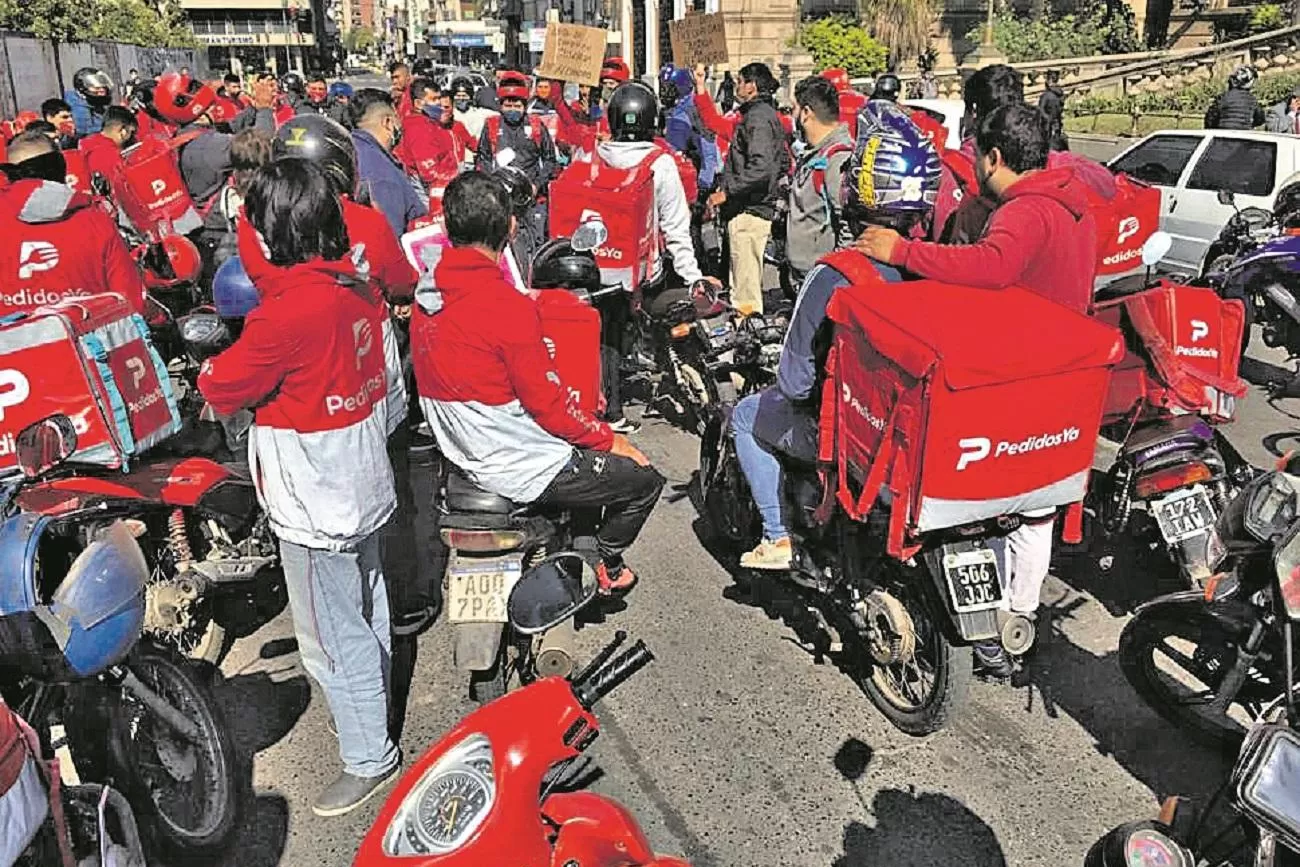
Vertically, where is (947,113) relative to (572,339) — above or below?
above

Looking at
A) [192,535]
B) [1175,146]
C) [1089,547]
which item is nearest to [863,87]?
[1175,146]

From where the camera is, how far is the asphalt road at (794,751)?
3500mm

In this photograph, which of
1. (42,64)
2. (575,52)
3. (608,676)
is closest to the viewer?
(608,676)

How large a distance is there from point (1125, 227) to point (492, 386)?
562cm

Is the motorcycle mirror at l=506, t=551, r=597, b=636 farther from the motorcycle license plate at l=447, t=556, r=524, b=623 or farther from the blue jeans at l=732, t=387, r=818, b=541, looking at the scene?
the blue jeans at l=732, t=387, r=818, b=541

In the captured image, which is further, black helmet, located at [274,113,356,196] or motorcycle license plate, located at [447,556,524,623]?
black helmet, located at [274,113,356,196]

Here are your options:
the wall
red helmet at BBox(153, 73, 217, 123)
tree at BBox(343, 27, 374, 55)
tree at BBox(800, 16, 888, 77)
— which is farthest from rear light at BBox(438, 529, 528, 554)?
tree at BBox(343, 27, 374, 55)

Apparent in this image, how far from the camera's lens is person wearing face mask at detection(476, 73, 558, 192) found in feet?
34.6

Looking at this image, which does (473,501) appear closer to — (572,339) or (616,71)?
(572,339)

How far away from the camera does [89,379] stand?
3812 millimetres

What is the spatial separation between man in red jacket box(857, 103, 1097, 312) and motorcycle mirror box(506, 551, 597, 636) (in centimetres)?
151

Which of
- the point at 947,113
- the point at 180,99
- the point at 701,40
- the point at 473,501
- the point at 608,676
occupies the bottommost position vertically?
the point at 473,501

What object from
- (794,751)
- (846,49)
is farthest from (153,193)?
(846,49)

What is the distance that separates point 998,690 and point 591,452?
1879 millimetres
